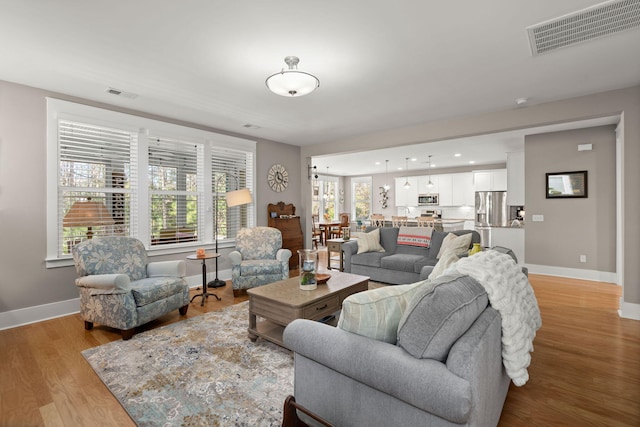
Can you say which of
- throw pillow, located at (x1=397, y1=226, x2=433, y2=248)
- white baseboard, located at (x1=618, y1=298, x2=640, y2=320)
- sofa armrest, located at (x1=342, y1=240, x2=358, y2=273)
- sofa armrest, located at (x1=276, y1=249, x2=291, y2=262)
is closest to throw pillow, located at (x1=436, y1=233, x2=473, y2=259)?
throw pillow, located at (x1=397, y1=226, x2=433, y2=248)

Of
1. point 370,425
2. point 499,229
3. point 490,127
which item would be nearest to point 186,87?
point 370,425

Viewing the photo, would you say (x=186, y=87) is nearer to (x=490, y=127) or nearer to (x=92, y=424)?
(x=92, y=424)

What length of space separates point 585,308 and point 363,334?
3922 millimetres

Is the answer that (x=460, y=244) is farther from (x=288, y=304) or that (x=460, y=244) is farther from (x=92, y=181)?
(x=92, y=181)

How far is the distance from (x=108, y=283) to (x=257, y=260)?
6.53 feet

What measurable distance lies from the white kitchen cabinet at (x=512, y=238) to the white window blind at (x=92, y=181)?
6657mm

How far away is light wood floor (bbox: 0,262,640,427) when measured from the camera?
187 centimetres

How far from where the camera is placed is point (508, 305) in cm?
160

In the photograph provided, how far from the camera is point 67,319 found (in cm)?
348

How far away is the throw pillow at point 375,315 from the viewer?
146 centimetres

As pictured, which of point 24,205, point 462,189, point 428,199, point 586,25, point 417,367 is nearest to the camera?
point 417,367

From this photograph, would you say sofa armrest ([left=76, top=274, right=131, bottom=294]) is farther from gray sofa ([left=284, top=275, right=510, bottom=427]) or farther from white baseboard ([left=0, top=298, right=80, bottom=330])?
gray sofa ([left=284, top=275, right=510, bottom=427])

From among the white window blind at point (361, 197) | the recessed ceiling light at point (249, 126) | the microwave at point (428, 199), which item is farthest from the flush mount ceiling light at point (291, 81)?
the white window blind at point (361, 197)

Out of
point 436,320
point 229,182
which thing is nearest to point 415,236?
point 229,182
